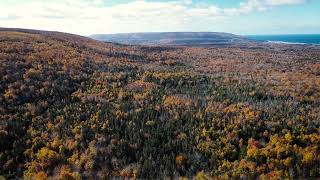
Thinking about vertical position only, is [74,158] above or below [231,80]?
below

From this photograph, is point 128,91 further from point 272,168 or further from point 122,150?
point 272,168

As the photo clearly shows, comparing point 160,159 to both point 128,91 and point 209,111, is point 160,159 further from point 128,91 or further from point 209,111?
point 128,91

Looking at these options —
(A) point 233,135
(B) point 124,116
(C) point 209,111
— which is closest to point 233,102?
(C) point 209,111

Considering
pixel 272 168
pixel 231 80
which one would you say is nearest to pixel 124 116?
pixel 272 168

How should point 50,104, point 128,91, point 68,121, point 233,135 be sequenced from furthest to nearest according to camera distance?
point 128,91 → point 50,104 → point 68,121 → point 233,135

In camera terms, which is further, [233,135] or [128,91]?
[128,91]

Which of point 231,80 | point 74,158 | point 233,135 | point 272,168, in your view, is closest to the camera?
point 272,168
